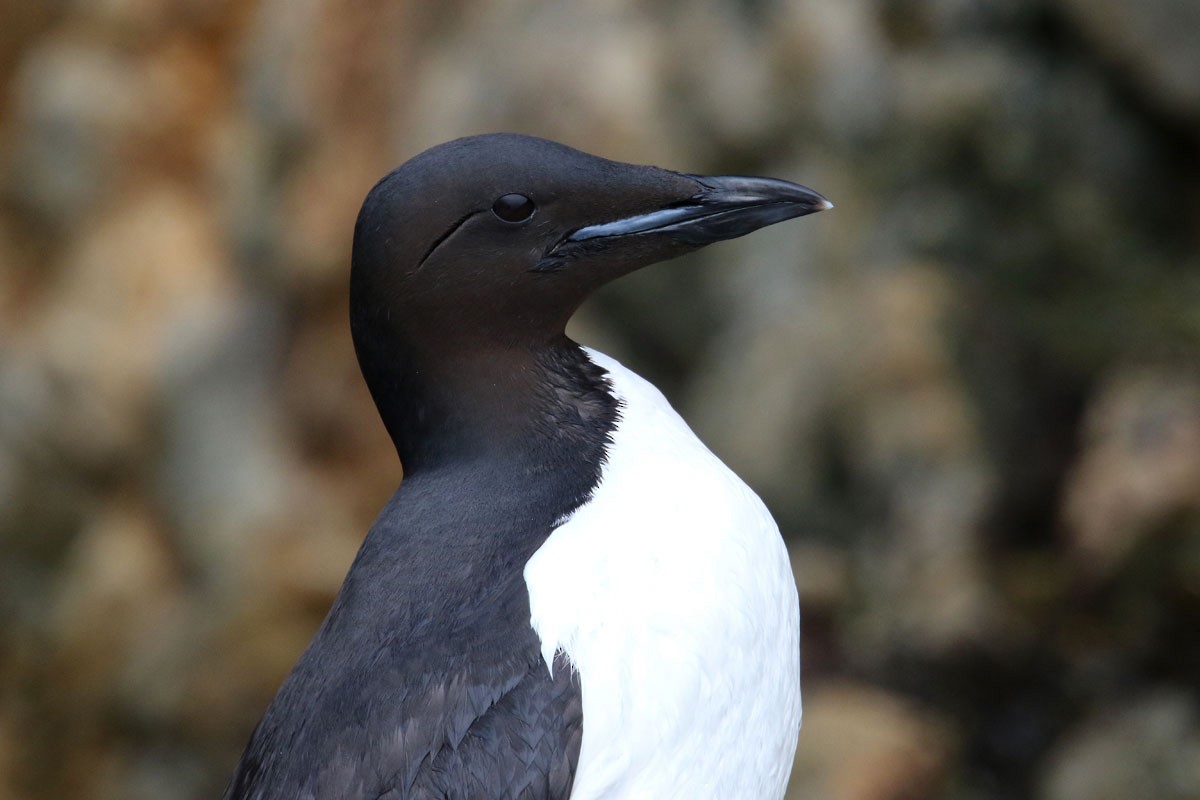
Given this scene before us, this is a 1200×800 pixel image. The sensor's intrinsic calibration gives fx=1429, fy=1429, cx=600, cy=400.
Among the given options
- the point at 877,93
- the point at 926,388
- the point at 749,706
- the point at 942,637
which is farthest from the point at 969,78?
the point at 749,706

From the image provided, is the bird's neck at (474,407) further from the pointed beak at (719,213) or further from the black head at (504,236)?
the pointed beak at (719,213)

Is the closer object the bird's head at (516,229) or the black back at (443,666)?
the black back at (443,666)

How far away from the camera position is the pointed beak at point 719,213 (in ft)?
6.16

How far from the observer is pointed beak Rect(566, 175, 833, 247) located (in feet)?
6.16

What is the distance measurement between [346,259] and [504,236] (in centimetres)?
310

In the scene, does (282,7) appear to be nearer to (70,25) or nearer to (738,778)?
(70,25)

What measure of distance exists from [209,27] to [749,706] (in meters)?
3.94

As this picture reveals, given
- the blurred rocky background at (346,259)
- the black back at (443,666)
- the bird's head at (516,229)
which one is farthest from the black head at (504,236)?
the blurred rocky background at (346,259)

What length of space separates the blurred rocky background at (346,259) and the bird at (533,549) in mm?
2655

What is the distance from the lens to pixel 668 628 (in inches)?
66.5

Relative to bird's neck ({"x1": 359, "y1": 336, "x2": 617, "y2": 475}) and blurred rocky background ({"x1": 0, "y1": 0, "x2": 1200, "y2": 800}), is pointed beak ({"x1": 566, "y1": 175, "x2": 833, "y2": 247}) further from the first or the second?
blurred rocky background ({"x1": 0, "y1": 0, "x2": 1200, "y2": 800})

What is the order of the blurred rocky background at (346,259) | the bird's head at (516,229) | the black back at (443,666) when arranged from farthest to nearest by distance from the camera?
the blurred rocky background at (346,259), the bird's head at (516,229), the black back at (443,666)

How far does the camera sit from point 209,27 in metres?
4.98

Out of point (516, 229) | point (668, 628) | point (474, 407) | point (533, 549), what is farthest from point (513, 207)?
point (668, 628)
